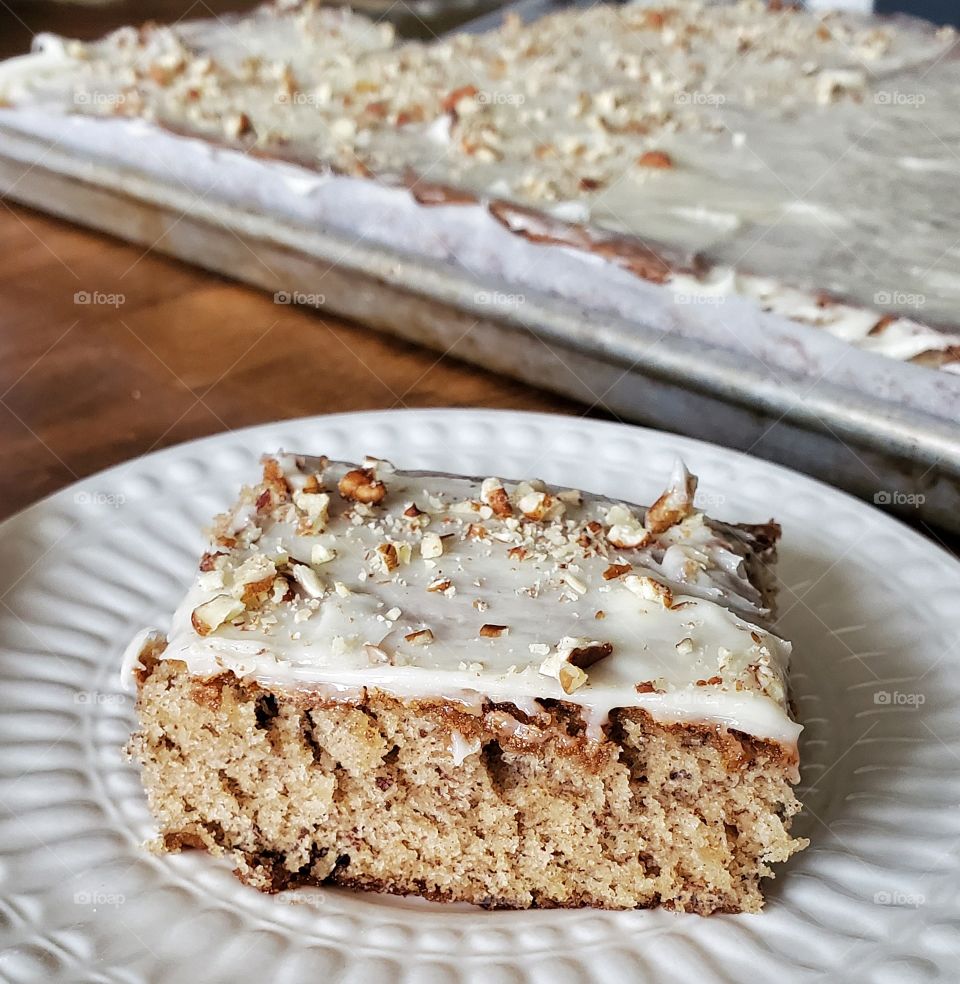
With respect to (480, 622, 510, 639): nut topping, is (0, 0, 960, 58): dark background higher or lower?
lower

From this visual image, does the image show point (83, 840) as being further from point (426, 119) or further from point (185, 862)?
point (426, 119)

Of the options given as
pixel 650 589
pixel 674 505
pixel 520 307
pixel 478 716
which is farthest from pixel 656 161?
pixel 478 716

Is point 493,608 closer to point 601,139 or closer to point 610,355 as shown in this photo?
point 610,355

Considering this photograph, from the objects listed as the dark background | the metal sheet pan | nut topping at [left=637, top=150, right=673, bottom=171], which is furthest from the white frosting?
the dark background

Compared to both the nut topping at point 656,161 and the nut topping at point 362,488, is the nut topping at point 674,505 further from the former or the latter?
the nut topping at point 656,161

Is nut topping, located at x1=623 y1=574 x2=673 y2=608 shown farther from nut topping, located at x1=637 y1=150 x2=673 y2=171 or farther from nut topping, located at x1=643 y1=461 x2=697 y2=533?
nut topping, located at x1=637 y1=150 x2=673 y2=171

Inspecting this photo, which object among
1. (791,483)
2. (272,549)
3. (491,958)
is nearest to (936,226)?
(791,483)

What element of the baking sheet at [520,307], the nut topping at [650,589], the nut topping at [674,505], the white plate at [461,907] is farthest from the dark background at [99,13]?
the nut topping at [650,589]
